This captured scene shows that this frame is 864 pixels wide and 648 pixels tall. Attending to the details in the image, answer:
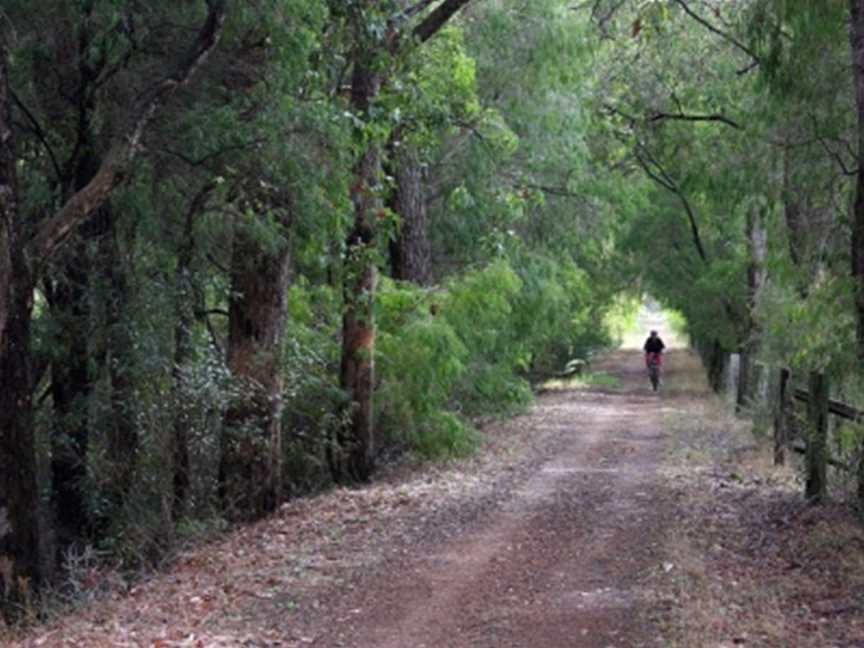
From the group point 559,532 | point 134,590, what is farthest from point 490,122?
point 134,590

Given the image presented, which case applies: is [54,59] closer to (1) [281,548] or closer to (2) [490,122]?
(1) [281,548]

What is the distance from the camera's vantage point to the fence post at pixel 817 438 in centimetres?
1242

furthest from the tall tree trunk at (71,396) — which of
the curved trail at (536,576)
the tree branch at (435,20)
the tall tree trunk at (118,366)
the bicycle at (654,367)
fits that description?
the bicycle at (654,367)

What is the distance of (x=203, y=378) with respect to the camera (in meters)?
14.0

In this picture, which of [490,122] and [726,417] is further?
[726,417]

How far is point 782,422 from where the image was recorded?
16750 millimetres

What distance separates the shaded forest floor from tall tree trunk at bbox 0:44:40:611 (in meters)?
0.75

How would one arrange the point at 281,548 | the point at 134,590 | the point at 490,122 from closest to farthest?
the point at 134,590
the point at 281,548
the point at 490,122

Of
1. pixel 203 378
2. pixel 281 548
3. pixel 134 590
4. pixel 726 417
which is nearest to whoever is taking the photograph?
pixel 134 590

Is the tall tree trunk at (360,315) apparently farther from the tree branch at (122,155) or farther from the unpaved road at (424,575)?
the tree branch at (122,155)

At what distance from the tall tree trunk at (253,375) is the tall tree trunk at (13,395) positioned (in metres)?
4.22

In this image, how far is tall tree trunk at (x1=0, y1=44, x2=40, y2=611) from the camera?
33.0ft

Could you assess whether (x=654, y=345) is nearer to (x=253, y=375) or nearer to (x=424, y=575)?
(x=253, y=375)

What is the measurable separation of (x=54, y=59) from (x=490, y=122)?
8230 millimetres
